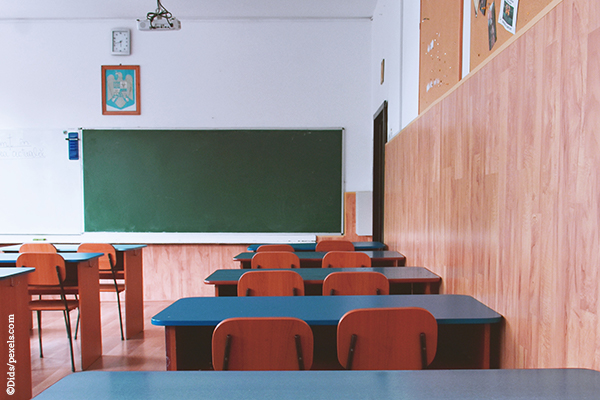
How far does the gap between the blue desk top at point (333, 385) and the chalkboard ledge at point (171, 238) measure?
4134 millimetres

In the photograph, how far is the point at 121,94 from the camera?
17.1 feet

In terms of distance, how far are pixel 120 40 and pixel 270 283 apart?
175 inches

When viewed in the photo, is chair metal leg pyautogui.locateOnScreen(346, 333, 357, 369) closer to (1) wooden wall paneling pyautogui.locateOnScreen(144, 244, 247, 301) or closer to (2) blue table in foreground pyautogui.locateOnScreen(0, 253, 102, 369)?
(2) blue table in foreground pyautogui.locateOnScreen(0, 253, 102, 369)

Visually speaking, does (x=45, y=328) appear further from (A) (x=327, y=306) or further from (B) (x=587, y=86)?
(B) (x=587, y=86)

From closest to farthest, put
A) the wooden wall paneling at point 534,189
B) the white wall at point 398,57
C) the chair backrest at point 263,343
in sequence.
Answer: the wooden wall paneling at point 534,189 → the chair backrest at point 263,343 → the white wall at point 398,57

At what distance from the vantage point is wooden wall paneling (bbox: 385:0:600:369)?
1.12 meters

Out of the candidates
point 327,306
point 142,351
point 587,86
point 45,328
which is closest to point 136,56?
point 45,328

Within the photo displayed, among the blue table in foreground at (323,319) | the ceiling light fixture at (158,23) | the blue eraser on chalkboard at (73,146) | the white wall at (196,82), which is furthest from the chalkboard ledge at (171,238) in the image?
the blue table in foreground at (323,319)

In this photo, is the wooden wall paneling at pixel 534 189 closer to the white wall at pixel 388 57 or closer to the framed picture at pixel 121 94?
the white wall at pixel 388 57

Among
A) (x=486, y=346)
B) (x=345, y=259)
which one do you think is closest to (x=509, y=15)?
(x=486, y=346)

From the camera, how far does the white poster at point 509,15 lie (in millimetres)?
1652

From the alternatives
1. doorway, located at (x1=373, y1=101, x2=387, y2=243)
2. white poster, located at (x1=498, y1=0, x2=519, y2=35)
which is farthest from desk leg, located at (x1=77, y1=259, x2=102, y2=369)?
doorway, located at (x1=373, y1=101, x2=387, y2=243)

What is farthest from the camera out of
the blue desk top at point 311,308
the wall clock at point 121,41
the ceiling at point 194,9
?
the wall clock at point 121,41

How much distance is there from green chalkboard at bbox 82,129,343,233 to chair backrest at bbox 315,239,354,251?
1146 mm
